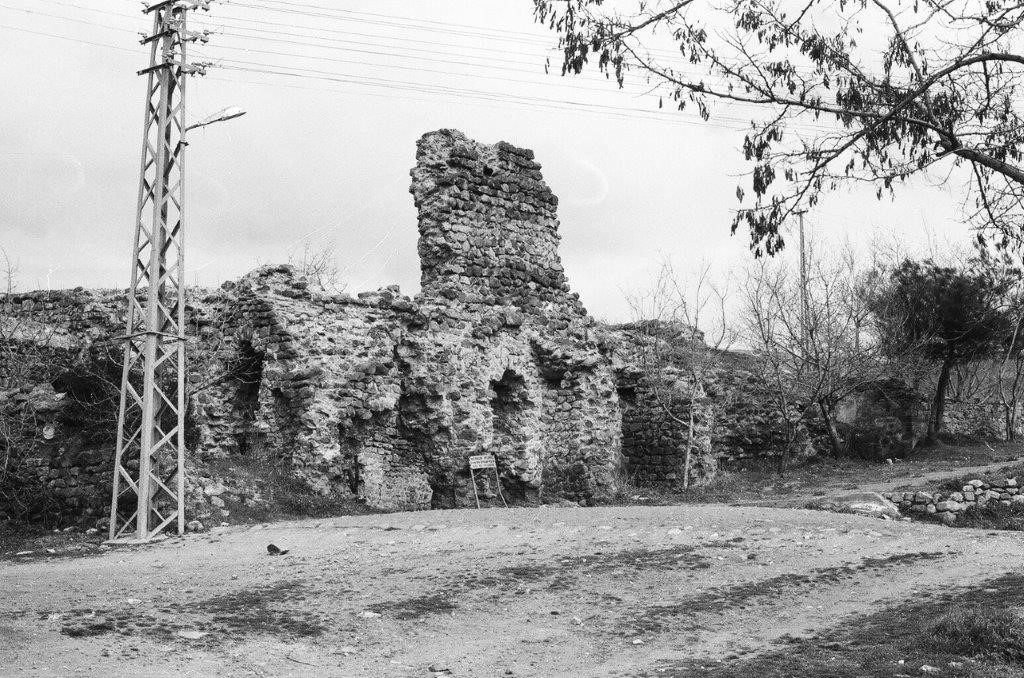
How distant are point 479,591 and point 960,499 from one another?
777 centimetres

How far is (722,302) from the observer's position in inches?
949

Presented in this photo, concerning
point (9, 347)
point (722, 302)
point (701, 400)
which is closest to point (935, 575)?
point (701, 400)

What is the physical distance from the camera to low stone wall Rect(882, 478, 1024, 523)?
1387cm

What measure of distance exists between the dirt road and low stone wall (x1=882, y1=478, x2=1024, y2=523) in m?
2.26

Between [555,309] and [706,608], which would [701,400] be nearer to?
[555,309]

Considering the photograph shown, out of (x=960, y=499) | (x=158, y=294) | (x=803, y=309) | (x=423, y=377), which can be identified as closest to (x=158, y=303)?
(x=158, y=294)

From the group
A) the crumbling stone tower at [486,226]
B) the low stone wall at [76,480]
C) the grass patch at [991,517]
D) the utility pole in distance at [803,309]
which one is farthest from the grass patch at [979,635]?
the utility pole in distance at [803,309]

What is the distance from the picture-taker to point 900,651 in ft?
23.6

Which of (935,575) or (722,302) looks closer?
(935,575)

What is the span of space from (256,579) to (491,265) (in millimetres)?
8758

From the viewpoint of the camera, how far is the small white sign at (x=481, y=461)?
16312mm

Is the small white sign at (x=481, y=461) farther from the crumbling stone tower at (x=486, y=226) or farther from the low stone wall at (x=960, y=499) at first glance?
the low stone wall at (x=960, y=499)

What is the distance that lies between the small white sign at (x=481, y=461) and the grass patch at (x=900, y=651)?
8.69m

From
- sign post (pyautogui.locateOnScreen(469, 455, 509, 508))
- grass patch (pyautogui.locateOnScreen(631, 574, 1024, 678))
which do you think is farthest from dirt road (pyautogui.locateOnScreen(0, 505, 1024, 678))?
sign post (pyautogui.locateOnScreen(469, 455, 509, 508))
